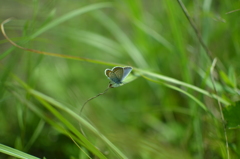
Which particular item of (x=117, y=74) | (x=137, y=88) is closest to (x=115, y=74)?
(x=117, y=74)

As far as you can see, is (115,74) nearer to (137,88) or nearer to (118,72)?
(118,72)

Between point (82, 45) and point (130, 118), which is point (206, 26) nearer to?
point (130, 118)

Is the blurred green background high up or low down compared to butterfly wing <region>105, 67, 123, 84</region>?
down

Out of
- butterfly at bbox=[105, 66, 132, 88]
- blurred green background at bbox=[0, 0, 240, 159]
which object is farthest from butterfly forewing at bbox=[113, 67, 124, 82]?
blurred green background at bbox=[0, 0, 240, 159]

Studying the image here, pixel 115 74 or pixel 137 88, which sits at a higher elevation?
pixel 115 74

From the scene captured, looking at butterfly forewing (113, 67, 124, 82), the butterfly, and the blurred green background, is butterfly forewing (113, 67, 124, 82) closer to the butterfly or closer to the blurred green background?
the butterfly

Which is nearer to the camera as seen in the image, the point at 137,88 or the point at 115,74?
the point at 115,74

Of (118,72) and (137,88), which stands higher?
(118,72)
